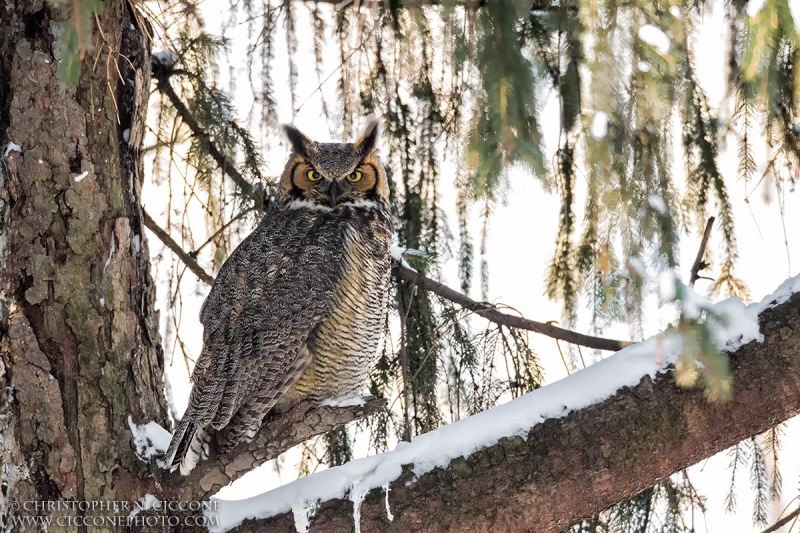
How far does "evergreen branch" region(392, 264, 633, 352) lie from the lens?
234cm

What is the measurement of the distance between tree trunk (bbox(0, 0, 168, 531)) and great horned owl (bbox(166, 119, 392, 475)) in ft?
0.57

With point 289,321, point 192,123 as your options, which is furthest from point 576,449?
point 192,123

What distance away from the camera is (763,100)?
1.40 metres

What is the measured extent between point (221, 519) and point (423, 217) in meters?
1.18

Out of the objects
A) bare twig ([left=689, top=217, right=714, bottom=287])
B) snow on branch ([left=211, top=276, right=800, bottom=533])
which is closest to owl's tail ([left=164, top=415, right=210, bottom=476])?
snow on branch ([left=211, top=276, right=800, bottom=533])

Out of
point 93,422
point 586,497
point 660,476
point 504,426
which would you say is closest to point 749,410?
point 660,476

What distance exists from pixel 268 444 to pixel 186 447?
22cm

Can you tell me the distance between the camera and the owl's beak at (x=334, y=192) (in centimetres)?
257

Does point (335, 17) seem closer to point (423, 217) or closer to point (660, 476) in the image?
point (423, 217)

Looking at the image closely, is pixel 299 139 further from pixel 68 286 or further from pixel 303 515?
pixel 303 515

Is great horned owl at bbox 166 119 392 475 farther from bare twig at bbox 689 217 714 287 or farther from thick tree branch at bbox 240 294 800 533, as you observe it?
bare twig at bbox 689 217 714 287

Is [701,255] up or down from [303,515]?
up

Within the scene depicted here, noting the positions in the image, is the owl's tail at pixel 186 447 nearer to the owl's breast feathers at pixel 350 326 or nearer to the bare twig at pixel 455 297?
the owl's breast feathers at pixel 350 326

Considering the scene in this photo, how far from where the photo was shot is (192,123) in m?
2.69
